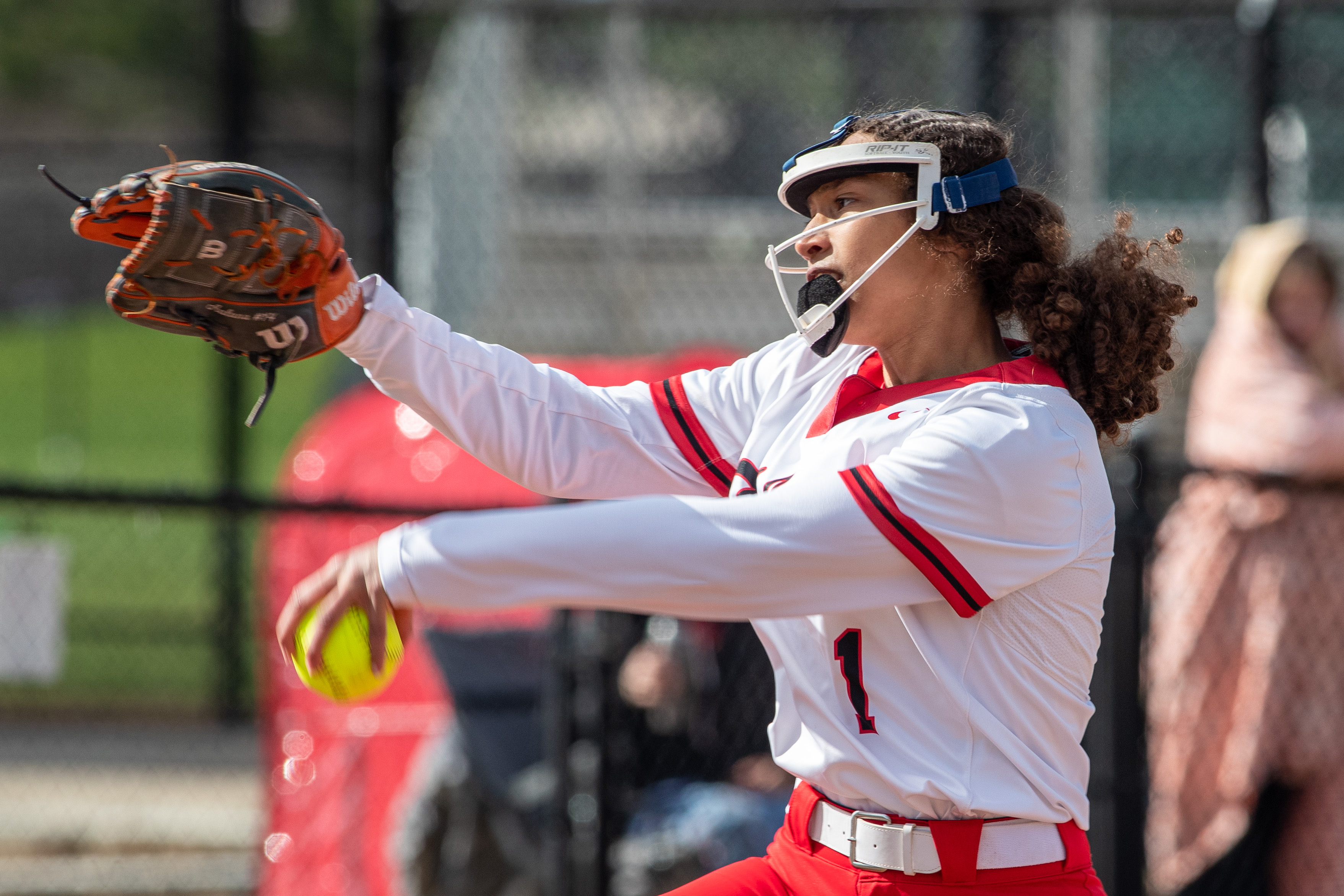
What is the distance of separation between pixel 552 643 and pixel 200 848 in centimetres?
265

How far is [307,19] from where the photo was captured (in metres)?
12.0

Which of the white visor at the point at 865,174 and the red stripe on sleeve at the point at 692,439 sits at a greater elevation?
the white visor at the point at 865,174

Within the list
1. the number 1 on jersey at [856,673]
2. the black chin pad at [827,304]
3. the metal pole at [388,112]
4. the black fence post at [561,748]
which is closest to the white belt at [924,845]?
the number 1 on jersey at [856,673]

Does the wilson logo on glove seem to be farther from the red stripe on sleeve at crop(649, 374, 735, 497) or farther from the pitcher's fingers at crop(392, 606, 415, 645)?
the pitcher's fingers at crop(392, 606, 415, 645)

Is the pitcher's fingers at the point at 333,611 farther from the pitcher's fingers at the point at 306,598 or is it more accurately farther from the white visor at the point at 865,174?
the white visor at the point at 865,174

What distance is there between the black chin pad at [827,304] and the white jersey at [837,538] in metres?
0.07

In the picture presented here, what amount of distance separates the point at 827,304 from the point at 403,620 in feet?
2.47

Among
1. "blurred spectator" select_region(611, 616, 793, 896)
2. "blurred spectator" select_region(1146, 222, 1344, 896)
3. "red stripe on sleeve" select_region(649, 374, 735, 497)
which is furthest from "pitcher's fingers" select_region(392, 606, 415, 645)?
"blurred spectator" select_region(1146, 222, 1344, 896)

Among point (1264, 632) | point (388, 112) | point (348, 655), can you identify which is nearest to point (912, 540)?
point (348, 655)

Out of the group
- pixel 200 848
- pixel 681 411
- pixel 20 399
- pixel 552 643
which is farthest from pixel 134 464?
pixel 681 411

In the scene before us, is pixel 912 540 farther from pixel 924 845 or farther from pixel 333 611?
pixel 333 611

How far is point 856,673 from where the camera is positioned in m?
1.79

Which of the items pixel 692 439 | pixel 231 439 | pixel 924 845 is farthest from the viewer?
pixel 231 439

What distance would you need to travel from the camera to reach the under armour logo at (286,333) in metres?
2.02
